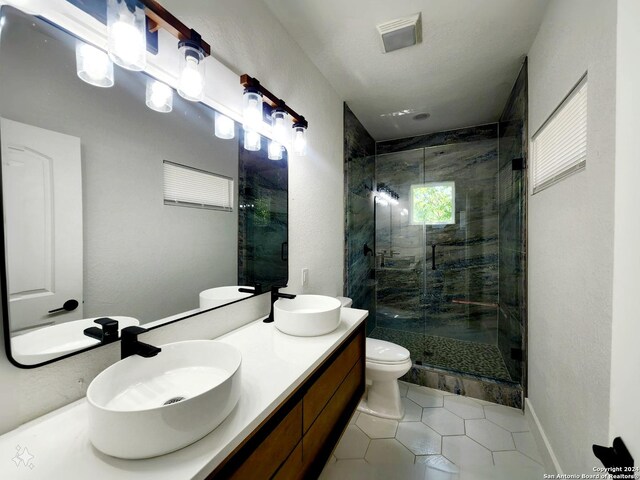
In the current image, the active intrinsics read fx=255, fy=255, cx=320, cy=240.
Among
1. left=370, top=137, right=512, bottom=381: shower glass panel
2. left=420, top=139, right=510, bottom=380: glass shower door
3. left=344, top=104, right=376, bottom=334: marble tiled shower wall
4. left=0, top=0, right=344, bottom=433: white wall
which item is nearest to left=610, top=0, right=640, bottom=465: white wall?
left=0, top=0, right=344, bottom=433: white wall

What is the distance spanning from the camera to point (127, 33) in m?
0.76

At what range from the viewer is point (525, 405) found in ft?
6.05

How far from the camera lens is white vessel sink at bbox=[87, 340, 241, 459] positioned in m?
0.50

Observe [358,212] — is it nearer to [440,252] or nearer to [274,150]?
[440,252]

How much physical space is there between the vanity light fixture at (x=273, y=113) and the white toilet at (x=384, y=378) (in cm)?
154

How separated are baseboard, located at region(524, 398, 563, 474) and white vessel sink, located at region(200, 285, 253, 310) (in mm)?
1830

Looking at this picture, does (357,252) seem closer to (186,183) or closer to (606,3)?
(186,183)

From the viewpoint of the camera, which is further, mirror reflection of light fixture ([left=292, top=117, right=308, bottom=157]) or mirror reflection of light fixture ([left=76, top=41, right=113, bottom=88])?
mirror reflection of light fixture ([left=292, top=117, right=308, bottom=157])

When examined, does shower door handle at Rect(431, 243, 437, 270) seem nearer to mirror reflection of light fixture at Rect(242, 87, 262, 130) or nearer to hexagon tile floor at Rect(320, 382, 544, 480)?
hexagon tile floor at Rect(320, 382, 544, 480)

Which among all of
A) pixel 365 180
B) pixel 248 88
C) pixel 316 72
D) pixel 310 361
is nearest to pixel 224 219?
pixel 248 88

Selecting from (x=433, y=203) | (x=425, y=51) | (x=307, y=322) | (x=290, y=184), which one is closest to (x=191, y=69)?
(x=290, y=184)

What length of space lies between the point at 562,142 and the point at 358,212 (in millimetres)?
1691

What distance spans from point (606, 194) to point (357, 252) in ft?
6.42

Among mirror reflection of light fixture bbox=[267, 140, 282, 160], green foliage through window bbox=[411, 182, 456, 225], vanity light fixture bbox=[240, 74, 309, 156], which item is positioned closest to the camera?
vanity light fixture bbox=[240, 74, 309, 156]
